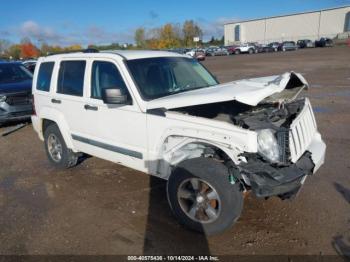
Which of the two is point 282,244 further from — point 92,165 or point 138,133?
point 92,165

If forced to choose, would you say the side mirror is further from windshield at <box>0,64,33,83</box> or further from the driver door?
windshield at <box>0,64,33,83</box>

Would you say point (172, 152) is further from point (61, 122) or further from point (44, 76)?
point (44, 76)

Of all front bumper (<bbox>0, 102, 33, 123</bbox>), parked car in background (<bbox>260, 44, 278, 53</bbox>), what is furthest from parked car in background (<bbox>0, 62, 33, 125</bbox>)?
parked car in background (<bbox>260, 44, 278, 53</bbox>)

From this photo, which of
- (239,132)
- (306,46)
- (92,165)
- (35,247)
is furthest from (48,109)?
(306,46)

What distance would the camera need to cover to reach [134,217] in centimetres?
409

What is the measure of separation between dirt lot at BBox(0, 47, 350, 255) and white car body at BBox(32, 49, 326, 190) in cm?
56

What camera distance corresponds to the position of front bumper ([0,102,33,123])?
A: 873cm

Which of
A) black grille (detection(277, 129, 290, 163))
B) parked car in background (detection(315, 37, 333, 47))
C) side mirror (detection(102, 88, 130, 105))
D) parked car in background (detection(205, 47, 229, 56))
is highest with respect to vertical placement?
side mirror (detection(102, 88, 130, 105))

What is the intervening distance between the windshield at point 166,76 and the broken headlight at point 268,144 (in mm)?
1443

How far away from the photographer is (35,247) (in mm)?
3557

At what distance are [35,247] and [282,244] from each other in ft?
8.63

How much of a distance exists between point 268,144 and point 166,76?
1862 mm

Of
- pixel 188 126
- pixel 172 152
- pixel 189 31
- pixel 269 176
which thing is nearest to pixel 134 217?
pixel 172 152

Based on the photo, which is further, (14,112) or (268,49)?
(268,49)
